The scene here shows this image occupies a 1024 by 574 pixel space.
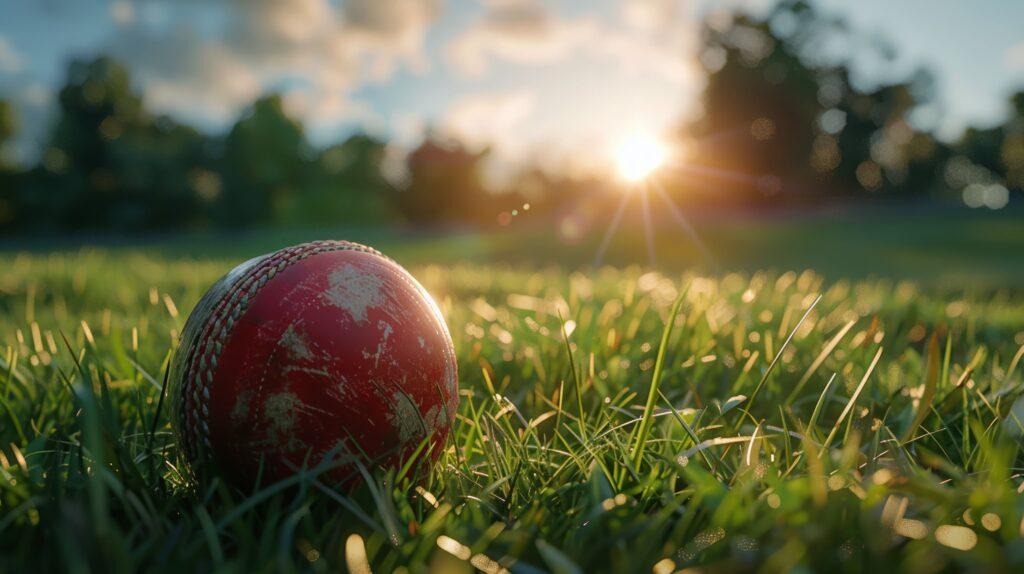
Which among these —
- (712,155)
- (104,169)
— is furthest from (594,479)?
(104,169)

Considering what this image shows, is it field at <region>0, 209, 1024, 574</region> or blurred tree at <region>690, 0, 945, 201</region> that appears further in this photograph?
blurred tree at <region>690, 0, 945, 201</region>

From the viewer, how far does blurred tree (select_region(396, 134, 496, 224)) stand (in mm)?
56656

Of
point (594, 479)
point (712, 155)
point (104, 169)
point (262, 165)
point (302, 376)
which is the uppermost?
point (712, 155)

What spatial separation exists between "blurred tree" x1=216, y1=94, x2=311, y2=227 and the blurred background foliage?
0.15 metres

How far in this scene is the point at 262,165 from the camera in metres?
53.0

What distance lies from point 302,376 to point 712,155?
39895 millimetres

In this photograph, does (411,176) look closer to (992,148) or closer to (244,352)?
(992,148)

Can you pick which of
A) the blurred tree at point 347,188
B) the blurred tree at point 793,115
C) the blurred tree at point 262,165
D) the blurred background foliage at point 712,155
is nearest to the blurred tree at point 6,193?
the blurred background foliage at point 712,155

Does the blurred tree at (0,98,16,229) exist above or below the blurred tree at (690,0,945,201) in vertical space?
below

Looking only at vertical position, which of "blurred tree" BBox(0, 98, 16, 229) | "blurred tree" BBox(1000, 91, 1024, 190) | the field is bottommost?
"blurred tree" BBox(0, 98, 16, 229)

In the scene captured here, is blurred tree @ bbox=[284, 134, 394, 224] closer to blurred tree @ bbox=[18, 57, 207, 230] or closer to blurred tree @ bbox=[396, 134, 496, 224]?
blurred tree @ bbox=[396, 134, 496, 224]

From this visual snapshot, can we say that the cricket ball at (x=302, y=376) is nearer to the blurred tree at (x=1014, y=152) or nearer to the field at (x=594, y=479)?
the field at (x=594, y=479)

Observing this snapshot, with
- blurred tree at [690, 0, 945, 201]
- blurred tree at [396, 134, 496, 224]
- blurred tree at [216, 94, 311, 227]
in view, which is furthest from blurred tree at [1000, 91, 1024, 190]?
blurred tree at [216, 94, 311, 227]

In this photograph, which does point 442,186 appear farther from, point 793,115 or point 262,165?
point 793,115
